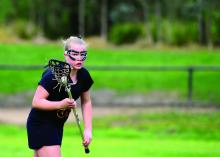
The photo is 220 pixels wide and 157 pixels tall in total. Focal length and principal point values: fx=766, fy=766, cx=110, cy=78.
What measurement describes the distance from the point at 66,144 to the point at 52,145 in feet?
27.8

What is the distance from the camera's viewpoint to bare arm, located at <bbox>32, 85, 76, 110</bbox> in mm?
7289

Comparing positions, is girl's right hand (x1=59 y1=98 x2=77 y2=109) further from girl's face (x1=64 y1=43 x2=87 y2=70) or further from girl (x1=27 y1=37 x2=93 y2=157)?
girl's face (x1=64 y1=43 x2=87 y2=70)

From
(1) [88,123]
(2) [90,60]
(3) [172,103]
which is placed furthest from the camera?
(2) [90,60]

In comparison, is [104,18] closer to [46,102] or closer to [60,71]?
[46,102]

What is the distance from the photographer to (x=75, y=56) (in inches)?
299

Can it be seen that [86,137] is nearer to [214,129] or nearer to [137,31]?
[214,129]

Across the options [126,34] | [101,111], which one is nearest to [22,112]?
[101,111]

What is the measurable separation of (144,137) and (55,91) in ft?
36.7

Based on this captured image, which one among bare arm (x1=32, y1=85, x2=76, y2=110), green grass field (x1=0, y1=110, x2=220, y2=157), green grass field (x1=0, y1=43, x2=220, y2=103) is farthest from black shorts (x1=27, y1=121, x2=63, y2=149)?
green grass field (x1=0, y1=43, x2=220, y2=103)

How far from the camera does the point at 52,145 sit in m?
7.66

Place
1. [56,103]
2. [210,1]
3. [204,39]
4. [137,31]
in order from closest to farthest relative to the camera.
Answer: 1. [56,103]
2. [210,1]
3. [204,39]
4. [137,31]

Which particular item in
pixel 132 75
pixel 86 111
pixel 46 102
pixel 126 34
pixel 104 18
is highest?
pixel 46 102

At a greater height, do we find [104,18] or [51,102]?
[51,102]

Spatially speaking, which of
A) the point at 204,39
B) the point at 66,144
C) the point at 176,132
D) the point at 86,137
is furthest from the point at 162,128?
the point at 204,39
